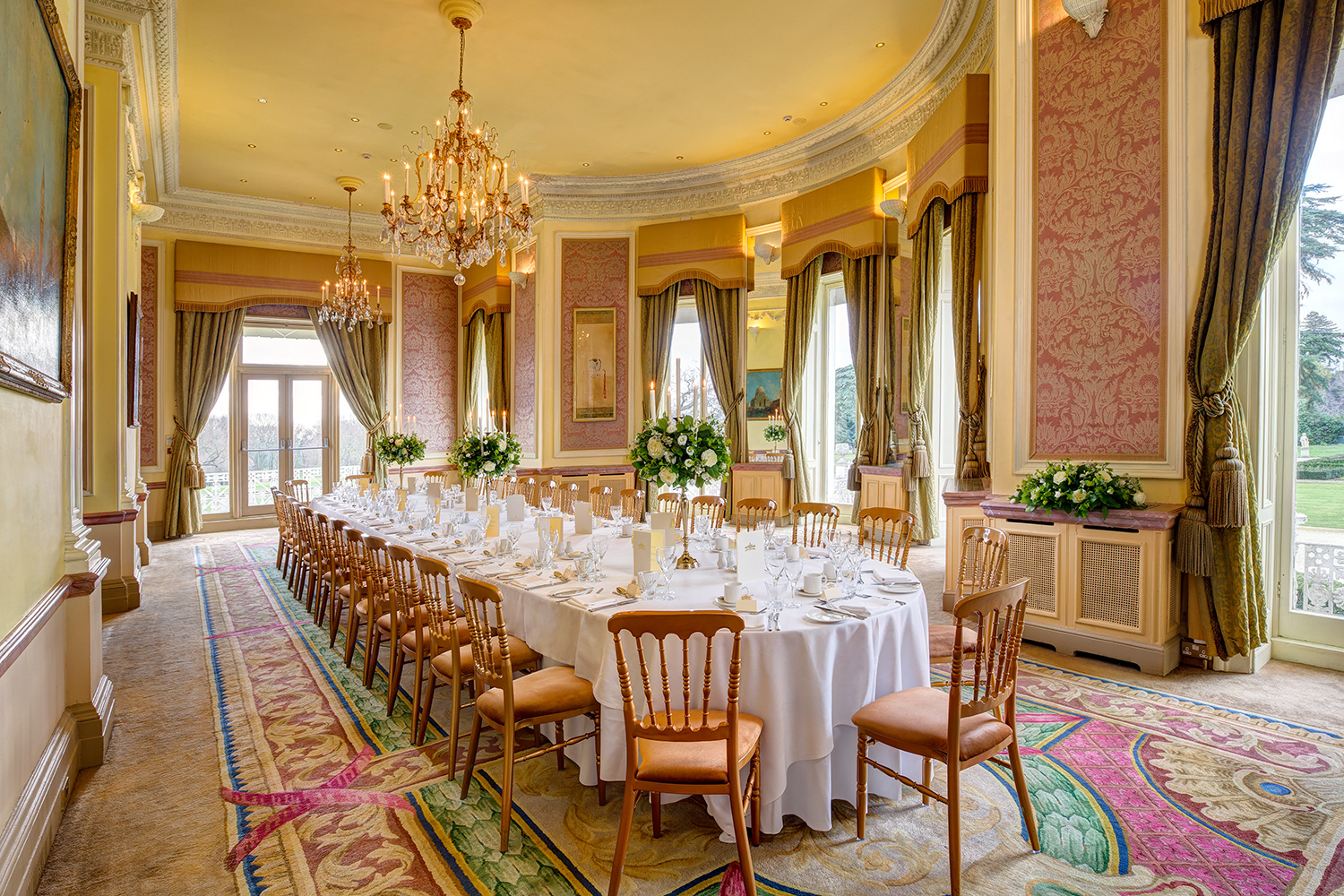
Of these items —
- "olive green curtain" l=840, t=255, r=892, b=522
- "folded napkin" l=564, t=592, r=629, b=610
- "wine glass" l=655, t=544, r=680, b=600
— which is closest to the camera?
"folded napkin" l=564, t=592, r=629, b=610

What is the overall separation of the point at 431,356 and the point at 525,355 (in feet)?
8.57

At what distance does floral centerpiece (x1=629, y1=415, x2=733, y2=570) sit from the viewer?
3637mm

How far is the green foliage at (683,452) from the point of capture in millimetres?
3639

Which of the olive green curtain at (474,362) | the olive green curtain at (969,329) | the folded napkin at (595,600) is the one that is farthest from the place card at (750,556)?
the olive green curtain at (474,362)

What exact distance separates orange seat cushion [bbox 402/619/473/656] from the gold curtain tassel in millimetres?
4157

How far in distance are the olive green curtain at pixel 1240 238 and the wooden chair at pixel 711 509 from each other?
283cm

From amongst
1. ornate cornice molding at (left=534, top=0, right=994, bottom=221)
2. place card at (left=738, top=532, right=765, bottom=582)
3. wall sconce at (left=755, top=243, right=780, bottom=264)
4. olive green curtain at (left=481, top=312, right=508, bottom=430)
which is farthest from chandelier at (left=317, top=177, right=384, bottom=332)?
place card at (left=738, top=532, right=765, bottom=582)

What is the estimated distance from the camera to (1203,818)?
267 cm

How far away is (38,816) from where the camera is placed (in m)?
2.41

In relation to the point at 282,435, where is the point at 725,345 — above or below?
above

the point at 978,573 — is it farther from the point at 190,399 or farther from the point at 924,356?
the point at 190,399

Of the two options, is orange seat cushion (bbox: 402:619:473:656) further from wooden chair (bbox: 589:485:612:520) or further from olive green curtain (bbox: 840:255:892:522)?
olive green curtain (bbox: 840:255:892:522)

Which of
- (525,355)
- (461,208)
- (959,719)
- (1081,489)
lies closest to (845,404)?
(525,355)

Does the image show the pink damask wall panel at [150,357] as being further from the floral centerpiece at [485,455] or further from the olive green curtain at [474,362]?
the floral centerpiece at [485,455]
